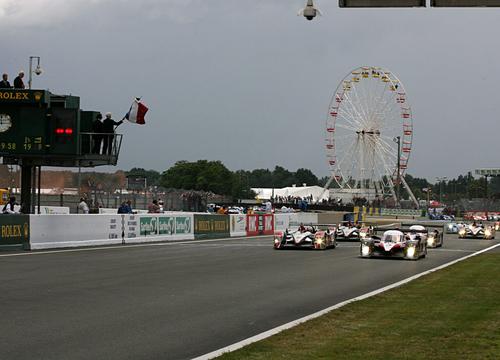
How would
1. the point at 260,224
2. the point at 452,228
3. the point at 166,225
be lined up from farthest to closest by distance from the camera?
the point at 452,228, the point at 260,224, the point at 166,225

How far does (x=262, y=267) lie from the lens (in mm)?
19812

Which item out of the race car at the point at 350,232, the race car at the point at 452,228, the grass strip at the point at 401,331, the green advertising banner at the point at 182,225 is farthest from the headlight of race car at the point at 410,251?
the race car at the point at 452,228

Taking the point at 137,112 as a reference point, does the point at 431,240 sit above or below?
below

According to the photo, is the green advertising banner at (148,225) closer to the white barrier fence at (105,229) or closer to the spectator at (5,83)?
the white barrier fence at (105,229)

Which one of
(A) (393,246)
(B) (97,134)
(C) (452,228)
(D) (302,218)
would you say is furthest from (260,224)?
(A) (393,246)

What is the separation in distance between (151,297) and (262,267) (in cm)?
725

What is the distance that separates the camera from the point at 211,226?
121 feet

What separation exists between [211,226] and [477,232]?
49.7 feet

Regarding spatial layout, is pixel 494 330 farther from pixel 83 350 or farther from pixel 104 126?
pixel 104 126

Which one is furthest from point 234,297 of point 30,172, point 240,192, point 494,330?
point 240,192

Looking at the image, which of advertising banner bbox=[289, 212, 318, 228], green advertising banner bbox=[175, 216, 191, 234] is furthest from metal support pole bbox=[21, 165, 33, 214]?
advertising banner bbox=[289, 212, 318, 228]

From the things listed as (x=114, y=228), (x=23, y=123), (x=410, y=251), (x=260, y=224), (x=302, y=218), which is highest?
(x=23, y=123)

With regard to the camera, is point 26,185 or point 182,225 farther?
point 182,225

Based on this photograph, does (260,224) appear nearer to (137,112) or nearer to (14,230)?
(137,112)
